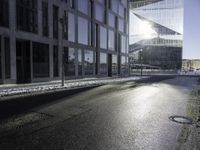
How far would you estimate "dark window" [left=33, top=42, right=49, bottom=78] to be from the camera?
2523cm

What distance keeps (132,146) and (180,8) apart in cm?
11653

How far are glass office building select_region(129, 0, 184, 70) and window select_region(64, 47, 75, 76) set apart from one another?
81.8 metres

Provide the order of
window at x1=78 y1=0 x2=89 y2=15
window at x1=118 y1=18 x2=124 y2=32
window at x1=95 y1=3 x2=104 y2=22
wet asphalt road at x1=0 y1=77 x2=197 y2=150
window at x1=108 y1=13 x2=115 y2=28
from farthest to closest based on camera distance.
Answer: window at x1=118 y1=18 x2=124 y2=32
window at x1=108 y1=13 x2=115 y2=28
window at x1=95 y1=3 x2=104 y2=22
window at x1=78 y1=0 x2=89 y2=15
wet asphalt road at x1=0 y1=77 x2=197 y2=150

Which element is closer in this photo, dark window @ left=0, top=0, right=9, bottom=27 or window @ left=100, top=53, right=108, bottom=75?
dark window @ left=0, top=0, right=9, bottom=27

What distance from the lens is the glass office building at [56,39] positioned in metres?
21.6

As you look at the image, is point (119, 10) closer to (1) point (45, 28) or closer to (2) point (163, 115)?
(1) point (45, 28)

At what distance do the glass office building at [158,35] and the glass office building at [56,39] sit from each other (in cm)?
6928

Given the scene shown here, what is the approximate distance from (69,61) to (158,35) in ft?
307

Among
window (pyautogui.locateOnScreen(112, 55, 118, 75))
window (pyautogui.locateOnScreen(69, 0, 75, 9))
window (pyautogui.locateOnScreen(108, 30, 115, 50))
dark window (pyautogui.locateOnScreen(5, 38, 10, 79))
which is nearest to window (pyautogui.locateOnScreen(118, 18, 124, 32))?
window (pyautogui.locateOnScreen(108, 30, 115, 50))

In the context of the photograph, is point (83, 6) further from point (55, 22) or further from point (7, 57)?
point (7, 57)

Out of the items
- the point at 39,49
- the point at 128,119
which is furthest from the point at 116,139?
the point at 39,49

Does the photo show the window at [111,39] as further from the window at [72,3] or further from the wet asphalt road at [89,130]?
the wet asphalt road at [89,130]

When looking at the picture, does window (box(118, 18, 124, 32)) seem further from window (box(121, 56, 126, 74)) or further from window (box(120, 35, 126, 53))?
window (box(121, 56, 126, 74))

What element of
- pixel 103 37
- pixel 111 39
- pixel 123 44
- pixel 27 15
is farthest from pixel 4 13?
pixel 123 44
